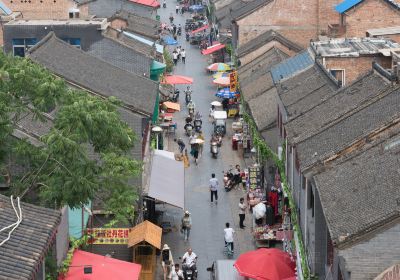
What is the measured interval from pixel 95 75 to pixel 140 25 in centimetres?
3207

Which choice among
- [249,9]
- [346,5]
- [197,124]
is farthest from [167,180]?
[249,9]

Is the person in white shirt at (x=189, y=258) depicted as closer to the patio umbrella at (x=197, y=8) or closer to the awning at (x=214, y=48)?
the awning at (x=214, y=48)

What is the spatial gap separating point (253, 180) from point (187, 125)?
15.2 metres

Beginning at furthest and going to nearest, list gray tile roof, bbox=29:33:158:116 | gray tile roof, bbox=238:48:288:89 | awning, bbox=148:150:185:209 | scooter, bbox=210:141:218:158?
gray tile roof, bbox=238:48:288:89
scooter, bbox=210:141:218:158
gray tile roof, bbox=29:33:158:116
awning, bbox=148:150:185:209

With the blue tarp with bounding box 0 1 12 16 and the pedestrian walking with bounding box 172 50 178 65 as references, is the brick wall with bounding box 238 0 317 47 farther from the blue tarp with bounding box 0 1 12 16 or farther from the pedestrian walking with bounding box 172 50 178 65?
the pedestrian walking with bounding box 172 50 178 65

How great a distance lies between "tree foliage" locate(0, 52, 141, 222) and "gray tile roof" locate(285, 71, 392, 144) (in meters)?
6.79

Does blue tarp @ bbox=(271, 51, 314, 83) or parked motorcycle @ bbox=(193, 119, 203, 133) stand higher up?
parked motorcycle @ bbox=(193, 119, 203, 133)

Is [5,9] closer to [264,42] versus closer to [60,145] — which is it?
[264,42]

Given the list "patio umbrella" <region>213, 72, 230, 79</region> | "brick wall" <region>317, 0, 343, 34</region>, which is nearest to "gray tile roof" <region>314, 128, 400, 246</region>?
"brick wall" <region>317, 0, 343, 34</region>

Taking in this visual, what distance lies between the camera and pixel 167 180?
44031 mm

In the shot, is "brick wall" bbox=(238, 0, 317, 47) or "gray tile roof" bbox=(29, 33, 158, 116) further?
"brick wall" bbox=(238, 0, 317, 47)

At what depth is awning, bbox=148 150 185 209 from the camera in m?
41.7

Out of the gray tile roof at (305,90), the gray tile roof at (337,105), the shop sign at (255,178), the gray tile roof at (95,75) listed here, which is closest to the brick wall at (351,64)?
the gray tile roof at (305,90)

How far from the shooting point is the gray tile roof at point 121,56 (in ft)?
176
